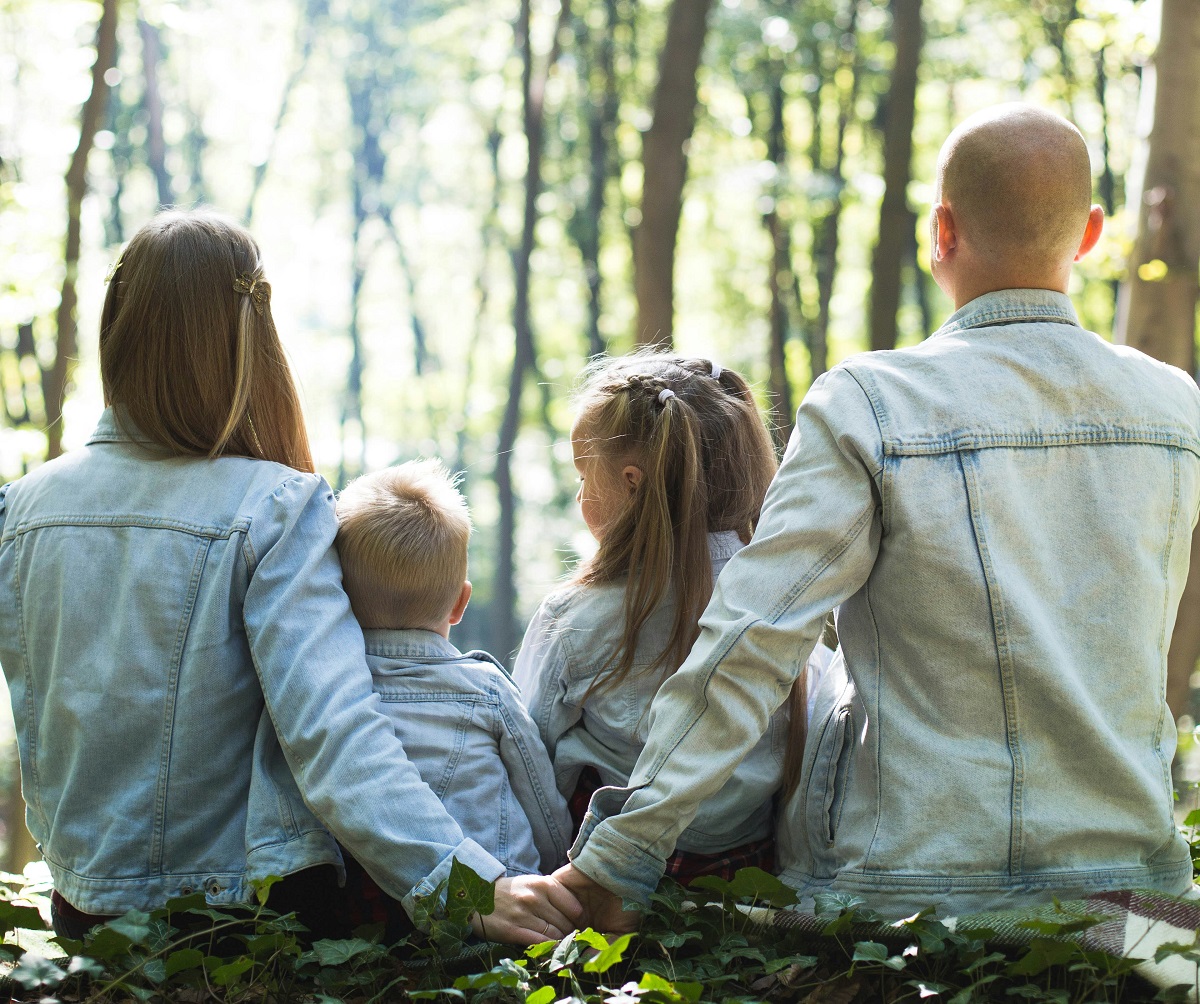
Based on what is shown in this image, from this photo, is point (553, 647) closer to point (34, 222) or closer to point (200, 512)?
point (200, 512)

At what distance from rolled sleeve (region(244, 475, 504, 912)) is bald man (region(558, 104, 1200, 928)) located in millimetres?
349

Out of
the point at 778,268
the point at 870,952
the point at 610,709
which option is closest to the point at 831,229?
the point at 778,268

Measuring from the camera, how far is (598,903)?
7.95 feet

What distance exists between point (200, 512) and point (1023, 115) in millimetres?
1925

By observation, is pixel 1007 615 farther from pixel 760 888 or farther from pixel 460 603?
pixel 460 603

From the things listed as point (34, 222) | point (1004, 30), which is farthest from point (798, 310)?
point (34, 222)

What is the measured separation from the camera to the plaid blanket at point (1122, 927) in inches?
78.5

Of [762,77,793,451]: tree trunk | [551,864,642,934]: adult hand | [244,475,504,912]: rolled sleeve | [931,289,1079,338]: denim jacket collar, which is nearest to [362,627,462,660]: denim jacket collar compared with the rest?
[244,475,504,912]: rolled sleeve

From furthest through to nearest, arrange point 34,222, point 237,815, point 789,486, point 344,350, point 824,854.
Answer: point 344,350
point 34,222
point 237,815
point 824,854
point 789,486

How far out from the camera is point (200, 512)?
2.57m

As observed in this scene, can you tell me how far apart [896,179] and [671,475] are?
276 inches

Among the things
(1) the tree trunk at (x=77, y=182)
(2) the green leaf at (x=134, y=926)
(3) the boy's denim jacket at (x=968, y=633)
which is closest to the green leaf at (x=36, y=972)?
(2) the green leaf at (x=134, y=926)

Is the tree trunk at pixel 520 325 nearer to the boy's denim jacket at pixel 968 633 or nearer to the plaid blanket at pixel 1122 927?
the boy's denim jacket at pixel 968 633

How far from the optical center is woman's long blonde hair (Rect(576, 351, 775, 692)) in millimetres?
2771
